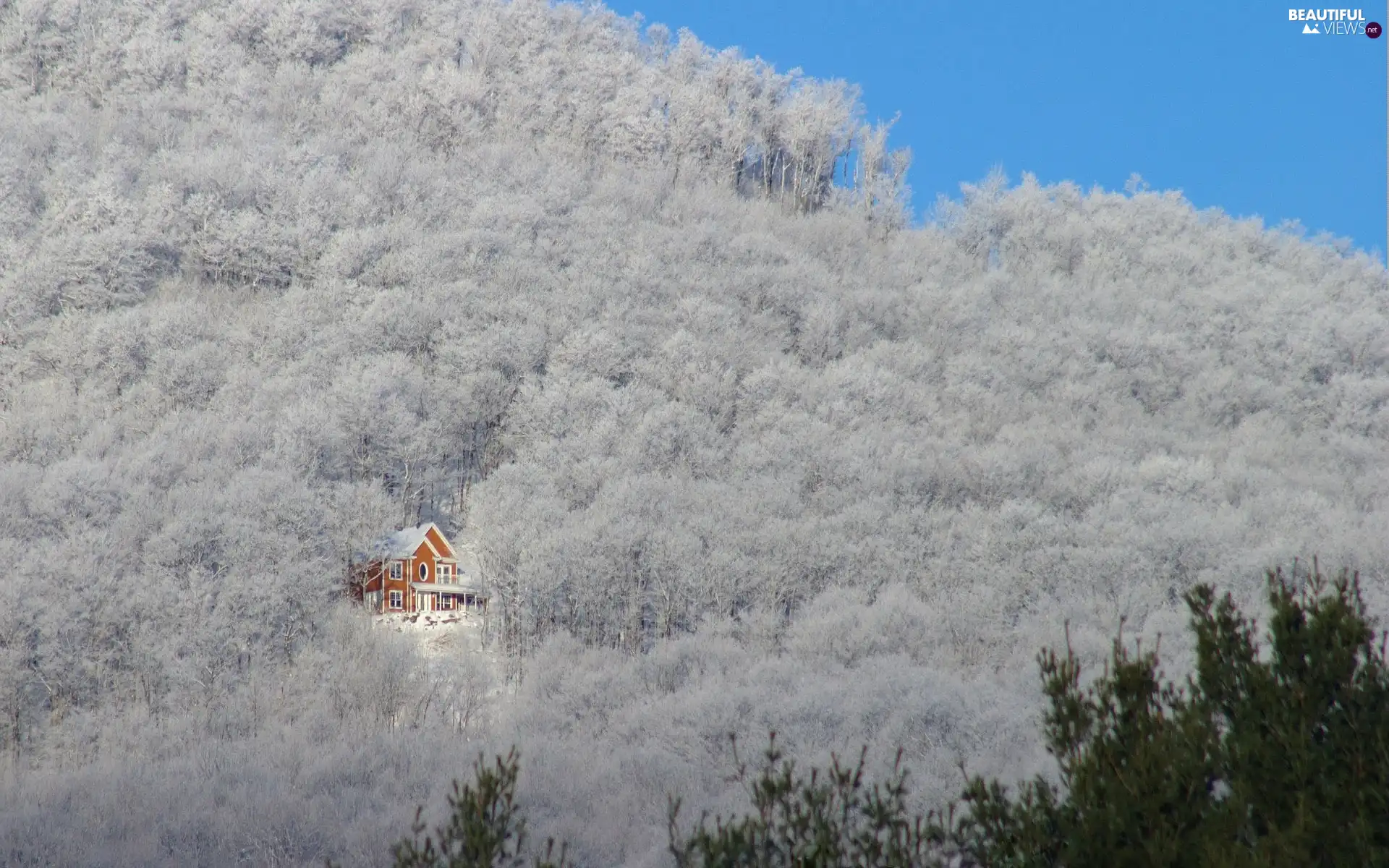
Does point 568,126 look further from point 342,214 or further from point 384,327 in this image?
point 384,327

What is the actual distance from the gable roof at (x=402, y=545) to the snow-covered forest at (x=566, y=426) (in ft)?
3.30

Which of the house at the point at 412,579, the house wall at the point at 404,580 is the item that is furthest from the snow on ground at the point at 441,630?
the house wall at the point at 404,580

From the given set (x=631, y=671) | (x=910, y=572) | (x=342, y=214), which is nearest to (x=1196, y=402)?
(x=910, y=572)

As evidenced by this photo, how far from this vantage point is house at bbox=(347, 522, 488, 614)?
122ft

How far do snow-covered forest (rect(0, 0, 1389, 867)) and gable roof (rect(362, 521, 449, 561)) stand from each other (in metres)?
1.01

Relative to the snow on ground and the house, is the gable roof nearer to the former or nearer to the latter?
the house

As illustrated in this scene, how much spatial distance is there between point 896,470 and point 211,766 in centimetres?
2688

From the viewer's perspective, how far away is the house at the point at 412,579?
37.2 metres

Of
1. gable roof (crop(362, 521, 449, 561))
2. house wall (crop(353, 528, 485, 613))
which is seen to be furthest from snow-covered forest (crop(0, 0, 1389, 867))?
house wall (crop(353, 528, 485, 613))

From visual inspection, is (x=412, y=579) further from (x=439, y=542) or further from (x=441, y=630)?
(x=441, y=630)

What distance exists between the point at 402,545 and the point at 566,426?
32.3 ft

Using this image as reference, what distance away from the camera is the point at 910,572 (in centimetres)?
3806

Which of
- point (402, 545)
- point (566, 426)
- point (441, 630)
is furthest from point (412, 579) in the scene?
point (566, 426)

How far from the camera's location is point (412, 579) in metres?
37.3
